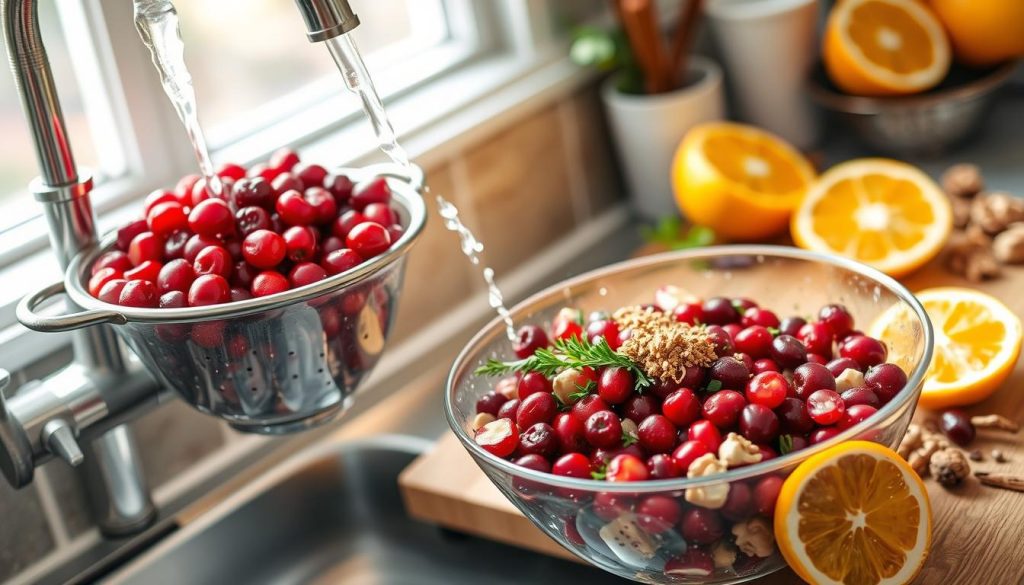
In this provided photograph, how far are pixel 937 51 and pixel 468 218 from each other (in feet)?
2.30

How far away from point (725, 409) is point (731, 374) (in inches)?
1.6

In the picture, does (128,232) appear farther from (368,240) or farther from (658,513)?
(658,513)

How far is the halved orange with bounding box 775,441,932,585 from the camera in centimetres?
72

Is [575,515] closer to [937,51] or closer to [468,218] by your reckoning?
[468,218]

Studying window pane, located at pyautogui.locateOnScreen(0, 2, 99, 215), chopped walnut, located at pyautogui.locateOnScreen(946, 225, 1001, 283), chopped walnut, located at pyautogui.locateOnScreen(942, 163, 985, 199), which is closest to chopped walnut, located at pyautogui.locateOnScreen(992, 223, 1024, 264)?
chopped walnut, located at pyautogui.locateOnScreen(946, 225, 1001, 283)

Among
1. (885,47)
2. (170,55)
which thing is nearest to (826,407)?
(170,55)

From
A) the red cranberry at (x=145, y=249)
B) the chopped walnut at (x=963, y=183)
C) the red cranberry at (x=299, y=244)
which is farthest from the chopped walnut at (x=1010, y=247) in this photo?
the red cranberry at (x=145, y=249)

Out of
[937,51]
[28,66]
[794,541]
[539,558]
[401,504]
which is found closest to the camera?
[794,541]

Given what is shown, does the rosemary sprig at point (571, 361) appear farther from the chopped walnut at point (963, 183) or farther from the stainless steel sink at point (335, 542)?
the chopped walnut at point (963, 183)

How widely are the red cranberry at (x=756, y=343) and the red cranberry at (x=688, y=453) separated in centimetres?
16

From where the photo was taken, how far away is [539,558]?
1097mm

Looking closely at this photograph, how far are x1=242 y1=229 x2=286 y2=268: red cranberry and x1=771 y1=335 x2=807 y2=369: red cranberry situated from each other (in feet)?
1.30

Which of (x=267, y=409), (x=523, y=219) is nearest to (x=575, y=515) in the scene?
(x=267, y=409)

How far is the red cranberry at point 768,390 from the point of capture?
78cm
